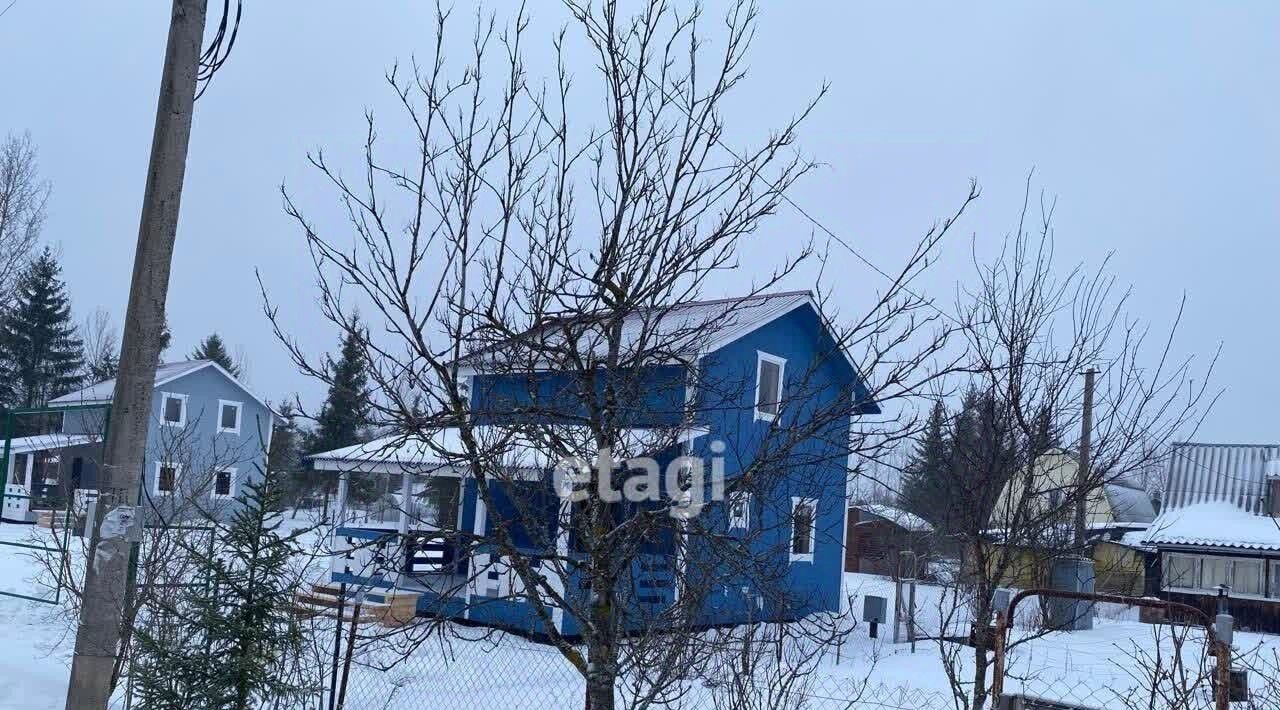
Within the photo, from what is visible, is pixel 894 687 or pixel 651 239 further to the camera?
pixel 894 687

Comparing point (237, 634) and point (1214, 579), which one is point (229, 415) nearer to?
point (1214, 579)

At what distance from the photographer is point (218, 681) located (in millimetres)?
5301

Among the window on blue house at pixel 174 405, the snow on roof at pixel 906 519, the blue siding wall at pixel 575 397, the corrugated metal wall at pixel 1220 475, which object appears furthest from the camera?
the window on blue house at pixel 174 405

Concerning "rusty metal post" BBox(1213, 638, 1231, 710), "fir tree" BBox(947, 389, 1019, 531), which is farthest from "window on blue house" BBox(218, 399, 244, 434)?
"rusty metal post" BBox(1213, 638, 1231, 710)

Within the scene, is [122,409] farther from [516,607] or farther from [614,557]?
[516,607]

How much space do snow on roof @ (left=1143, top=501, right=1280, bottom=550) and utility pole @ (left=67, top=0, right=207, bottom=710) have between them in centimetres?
2288

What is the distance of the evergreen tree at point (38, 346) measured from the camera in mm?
44406

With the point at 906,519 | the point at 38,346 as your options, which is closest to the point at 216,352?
the point at 38,346

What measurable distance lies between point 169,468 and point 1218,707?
719 centimetres

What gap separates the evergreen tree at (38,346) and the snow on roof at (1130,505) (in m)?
39.6

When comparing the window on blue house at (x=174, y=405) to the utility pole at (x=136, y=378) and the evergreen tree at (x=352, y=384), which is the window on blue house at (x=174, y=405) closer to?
the utility pole at (x=136, y=378)

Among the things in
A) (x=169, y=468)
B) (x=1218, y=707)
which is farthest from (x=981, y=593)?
(x=169, y=468)

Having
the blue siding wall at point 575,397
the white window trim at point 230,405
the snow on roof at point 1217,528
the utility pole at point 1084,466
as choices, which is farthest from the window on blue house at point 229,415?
the blue siding wall at point 575,397

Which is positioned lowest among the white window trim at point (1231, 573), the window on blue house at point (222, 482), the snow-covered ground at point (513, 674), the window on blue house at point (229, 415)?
the snow-covered ground at point (513, 674)
